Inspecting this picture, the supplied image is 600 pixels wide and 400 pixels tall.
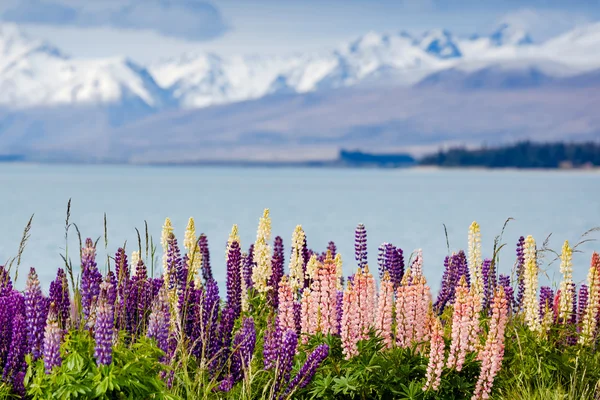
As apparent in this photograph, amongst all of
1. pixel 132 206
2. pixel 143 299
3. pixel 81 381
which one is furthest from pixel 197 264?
pixel 132 206

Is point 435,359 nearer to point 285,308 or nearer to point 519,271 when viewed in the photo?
point 285,308

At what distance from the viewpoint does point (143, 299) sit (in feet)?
32.7

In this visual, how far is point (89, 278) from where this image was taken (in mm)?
8469

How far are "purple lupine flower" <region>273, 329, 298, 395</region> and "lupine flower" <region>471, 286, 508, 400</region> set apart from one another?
5.55 feet

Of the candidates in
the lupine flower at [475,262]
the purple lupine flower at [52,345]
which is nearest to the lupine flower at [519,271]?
the lupine flower at [475,262]

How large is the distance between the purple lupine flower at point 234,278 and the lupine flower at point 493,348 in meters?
3.00

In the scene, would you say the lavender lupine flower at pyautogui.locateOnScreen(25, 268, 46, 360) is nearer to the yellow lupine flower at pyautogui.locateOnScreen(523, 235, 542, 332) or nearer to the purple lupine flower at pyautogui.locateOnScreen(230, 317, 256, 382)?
the purple lupine flower at pyautogui.locateOnScreen(230, 317, 256, 382)

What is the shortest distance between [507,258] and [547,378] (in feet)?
91.2

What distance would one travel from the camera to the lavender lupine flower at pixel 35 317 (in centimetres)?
802

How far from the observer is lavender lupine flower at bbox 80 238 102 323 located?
8.24 m

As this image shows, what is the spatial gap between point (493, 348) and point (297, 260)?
3515 mm

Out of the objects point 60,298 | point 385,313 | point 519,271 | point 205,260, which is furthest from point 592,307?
point 60,298

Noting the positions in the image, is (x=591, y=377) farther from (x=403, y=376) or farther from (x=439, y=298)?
(x=439, y=298)

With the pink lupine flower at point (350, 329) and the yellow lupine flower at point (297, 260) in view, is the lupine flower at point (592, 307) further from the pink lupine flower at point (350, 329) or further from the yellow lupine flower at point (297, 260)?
the yellow lupine flower at point (297, 260)
